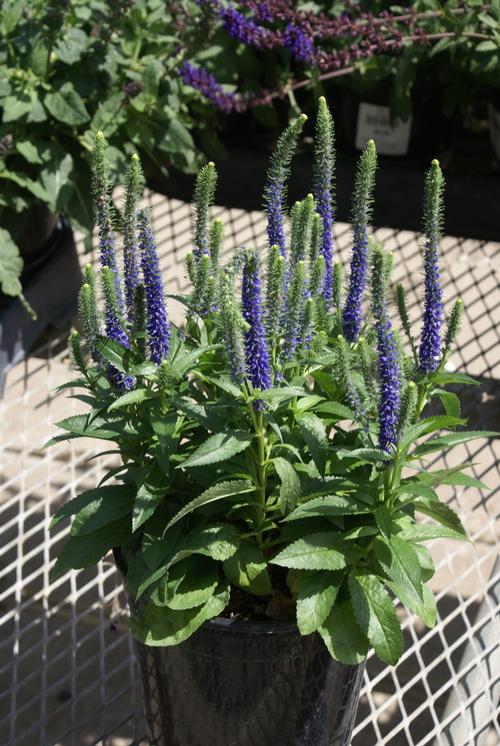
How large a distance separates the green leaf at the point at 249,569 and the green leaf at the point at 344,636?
0.09 m

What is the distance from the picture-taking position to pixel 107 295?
4.28 feet

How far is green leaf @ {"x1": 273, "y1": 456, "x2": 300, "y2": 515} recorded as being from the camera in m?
1.31

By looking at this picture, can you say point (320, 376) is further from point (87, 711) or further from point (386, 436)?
point (87, 711)

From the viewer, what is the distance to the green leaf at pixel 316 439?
4.41 ft

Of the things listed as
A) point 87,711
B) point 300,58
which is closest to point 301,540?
point 87,711

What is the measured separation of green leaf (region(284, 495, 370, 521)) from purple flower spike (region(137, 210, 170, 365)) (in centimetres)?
25

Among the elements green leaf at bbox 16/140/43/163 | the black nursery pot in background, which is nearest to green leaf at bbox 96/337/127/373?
the black nursery pot in background

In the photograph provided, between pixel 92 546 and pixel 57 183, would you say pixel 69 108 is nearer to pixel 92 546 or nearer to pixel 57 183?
pixel 57 183

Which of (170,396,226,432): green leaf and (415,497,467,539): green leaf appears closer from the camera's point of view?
(170,396,226,432): green leaf

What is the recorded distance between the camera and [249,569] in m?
1.40

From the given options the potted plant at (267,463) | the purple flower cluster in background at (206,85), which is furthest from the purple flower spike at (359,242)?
the purple flower cluster in background at (206,85)

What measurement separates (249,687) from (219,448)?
38 centimetres

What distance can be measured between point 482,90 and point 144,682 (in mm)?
2413

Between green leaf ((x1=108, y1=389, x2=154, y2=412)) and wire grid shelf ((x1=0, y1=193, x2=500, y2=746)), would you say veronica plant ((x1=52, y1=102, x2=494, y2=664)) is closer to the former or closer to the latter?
green leaf ((x1=108, y1=389, x2=154, y2=412))
